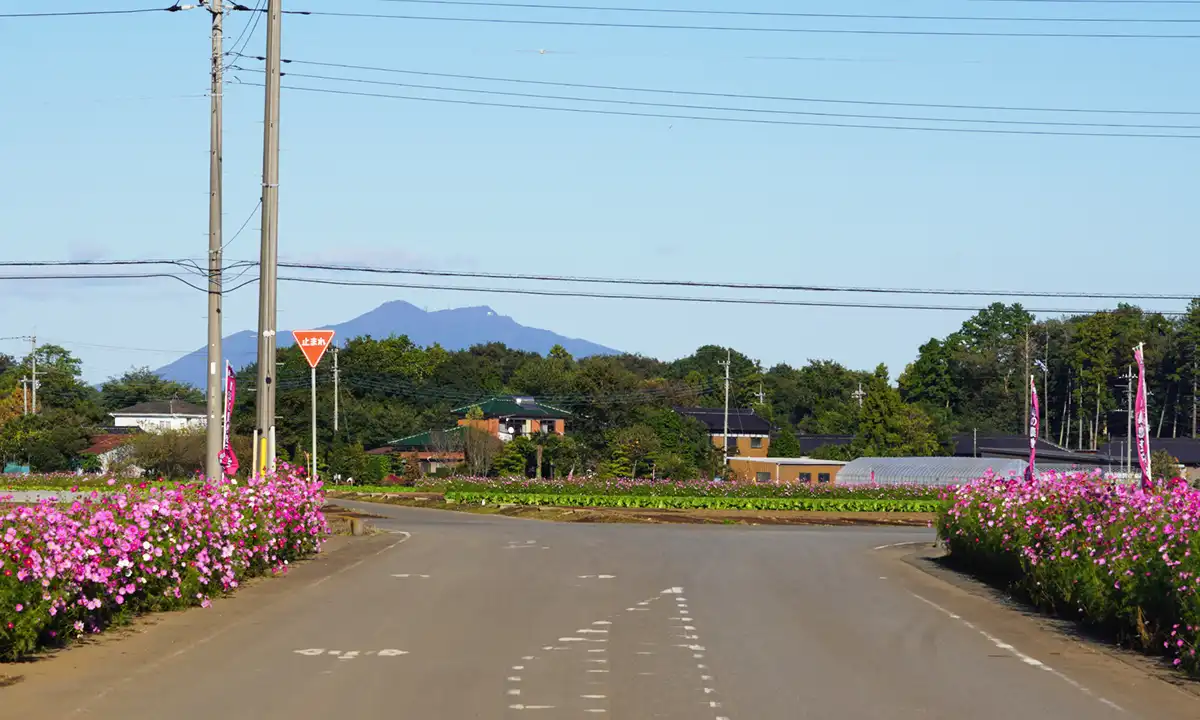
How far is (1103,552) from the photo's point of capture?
14625mm

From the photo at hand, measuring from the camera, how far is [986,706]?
10.1 metres

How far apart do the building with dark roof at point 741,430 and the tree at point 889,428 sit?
1385cm

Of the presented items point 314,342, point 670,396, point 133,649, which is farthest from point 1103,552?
point 670,396

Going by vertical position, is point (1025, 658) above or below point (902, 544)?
above

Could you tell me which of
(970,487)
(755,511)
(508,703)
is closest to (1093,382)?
(755,511)

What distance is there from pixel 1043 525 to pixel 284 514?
11.1 meters

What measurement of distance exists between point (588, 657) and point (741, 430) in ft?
332

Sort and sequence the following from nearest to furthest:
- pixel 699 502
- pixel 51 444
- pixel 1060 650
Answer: pixel 1060 650 < pixel 699 502 < pixel 51 444

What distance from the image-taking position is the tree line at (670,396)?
84.1 m

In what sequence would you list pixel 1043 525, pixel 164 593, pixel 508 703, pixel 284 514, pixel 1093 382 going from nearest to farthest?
pixel 508 703
pixel 164 593
pixel 1043 525
pixel 284 514
pixel 1093 382

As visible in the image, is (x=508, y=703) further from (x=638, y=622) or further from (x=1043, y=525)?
(x=1043, y=525)

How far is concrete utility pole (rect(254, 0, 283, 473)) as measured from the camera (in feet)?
76.5

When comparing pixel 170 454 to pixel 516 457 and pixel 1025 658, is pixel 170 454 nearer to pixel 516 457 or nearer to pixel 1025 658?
pixel 516 457

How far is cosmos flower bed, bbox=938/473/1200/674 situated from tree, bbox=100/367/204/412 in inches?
5344
